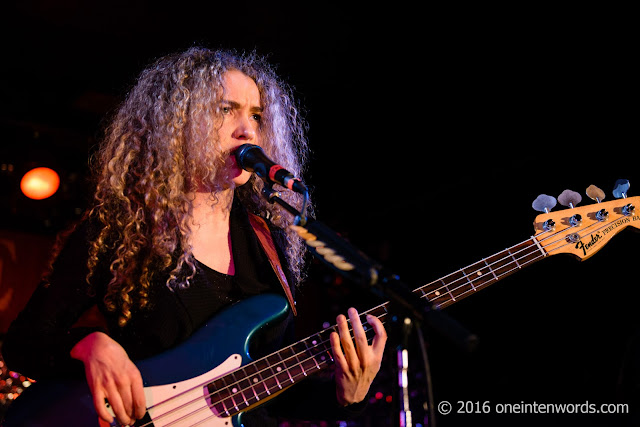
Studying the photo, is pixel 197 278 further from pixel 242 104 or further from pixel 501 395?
pixel 501 395

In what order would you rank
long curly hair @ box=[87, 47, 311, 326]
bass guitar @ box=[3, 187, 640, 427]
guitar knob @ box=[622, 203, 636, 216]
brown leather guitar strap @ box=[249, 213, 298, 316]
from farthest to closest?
guitar knob @ box=[622, 203, 636, 216] → brown leather guitar strap @ box=[249, 213, 298, 316] → long curly hair @ box=[87, 47, 311, 326] → bass guitar @ box=[3, 187, 640, 427]

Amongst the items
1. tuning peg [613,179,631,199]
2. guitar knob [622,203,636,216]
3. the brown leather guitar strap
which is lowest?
guitar knob [622,203,636,216]

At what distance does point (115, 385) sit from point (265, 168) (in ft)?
2.56

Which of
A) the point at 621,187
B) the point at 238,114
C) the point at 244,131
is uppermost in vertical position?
the point at 238,114

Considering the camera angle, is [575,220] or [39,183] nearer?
[575,220]

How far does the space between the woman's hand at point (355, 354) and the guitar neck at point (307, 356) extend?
3.0 inches

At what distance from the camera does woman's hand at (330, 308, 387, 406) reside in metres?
1.94

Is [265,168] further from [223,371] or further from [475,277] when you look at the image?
[475,277]

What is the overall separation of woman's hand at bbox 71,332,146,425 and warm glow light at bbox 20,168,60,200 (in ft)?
10.6

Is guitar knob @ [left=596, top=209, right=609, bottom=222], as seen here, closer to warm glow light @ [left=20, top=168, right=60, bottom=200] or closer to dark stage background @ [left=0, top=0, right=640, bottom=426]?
dark stage background @ [left=0, top=0, right=640, bottom=426]

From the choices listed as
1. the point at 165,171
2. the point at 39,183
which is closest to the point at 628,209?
the point at 165,171

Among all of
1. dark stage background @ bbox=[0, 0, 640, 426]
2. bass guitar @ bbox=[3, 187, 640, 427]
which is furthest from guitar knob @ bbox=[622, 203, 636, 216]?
dark stage background @ bbox=[0, 0, 640, 426]

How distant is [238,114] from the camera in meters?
2.27

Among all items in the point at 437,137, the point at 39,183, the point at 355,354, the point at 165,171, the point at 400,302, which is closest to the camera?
the point at 400,302
